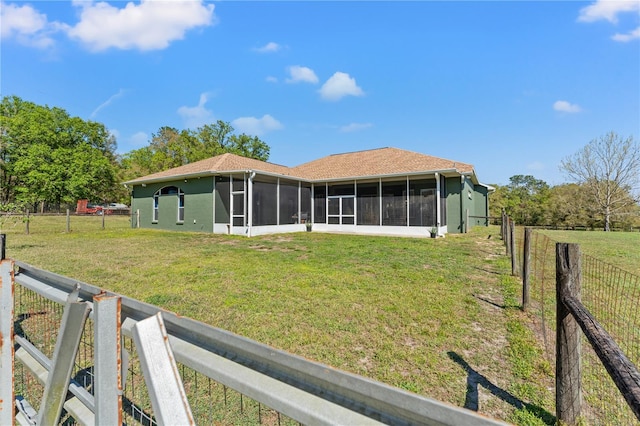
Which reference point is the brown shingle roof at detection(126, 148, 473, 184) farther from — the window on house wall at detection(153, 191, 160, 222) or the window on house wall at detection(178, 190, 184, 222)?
the window on house wall at detection(178, 190, 184, 222)

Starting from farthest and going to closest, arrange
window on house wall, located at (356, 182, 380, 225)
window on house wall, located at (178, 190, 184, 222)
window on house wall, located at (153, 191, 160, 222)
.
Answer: window on house wall, located at (153, 191, 160, 222)
window on house wall, located at (178, 190, 184, 222)
window on house wall, located at (356, 182, 380, 225)

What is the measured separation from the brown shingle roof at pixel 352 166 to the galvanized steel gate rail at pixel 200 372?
1283cm

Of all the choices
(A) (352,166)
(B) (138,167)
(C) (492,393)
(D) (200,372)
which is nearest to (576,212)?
(A) (352,166)

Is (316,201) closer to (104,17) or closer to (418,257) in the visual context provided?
(418,257)

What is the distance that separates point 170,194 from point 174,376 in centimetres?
1780

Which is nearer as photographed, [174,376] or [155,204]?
[174,376]

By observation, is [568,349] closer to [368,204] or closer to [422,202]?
[422,202]

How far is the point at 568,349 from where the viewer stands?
2.02 meters

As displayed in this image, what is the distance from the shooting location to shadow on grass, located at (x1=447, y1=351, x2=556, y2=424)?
2117 mm

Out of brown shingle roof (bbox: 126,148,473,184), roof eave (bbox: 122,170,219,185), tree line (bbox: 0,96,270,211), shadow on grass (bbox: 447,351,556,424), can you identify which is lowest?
shadow on grass (bbox: 447,351,556,424)

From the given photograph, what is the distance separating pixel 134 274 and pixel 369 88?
20.3 m

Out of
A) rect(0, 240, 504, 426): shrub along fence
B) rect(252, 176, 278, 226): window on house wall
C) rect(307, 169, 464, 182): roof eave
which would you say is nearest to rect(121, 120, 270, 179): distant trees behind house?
rect(252, 176, 278, 226): window on house wall

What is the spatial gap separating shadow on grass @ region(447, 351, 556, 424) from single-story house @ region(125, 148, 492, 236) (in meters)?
11.8

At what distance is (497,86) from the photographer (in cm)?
1670
